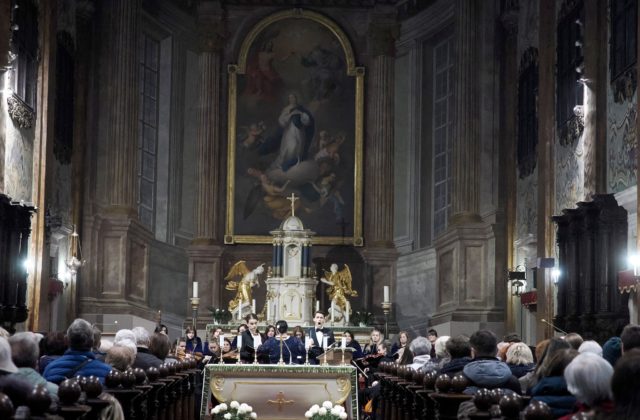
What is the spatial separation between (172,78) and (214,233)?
394 cm

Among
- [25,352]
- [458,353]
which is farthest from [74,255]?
[25,352]

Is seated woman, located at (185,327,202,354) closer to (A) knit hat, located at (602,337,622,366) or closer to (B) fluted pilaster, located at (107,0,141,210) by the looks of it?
(B) fluted pilaster, located at (107,0,141,210)

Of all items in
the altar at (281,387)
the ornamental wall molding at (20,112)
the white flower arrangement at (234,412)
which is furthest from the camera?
the ornamental wall molding at (20,112)

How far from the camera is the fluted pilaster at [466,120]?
26.0 m

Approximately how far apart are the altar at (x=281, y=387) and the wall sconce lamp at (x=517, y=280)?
8.96 m

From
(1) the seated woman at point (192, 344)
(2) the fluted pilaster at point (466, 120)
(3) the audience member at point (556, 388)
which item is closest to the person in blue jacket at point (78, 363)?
(3) the audience member at point (556, 388)

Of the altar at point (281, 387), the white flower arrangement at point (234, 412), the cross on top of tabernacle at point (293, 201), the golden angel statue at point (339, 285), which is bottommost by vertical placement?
the white flower arrangement at point (234, 412)

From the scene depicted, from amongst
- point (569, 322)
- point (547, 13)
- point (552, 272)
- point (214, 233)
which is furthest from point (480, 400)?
point (214, 233)

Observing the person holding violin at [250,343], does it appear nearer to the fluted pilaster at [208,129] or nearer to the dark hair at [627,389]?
the fluted pilaster at [208,129]

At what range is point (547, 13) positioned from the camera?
21.4 metres

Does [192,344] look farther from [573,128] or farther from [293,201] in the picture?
[293,201]

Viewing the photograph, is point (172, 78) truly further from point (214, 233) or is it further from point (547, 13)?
point (547, 13)

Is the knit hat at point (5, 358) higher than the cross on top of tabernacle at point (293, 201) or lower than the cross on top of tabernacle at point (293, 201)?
lower

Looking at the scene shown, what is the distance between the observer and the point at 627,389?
474cm
